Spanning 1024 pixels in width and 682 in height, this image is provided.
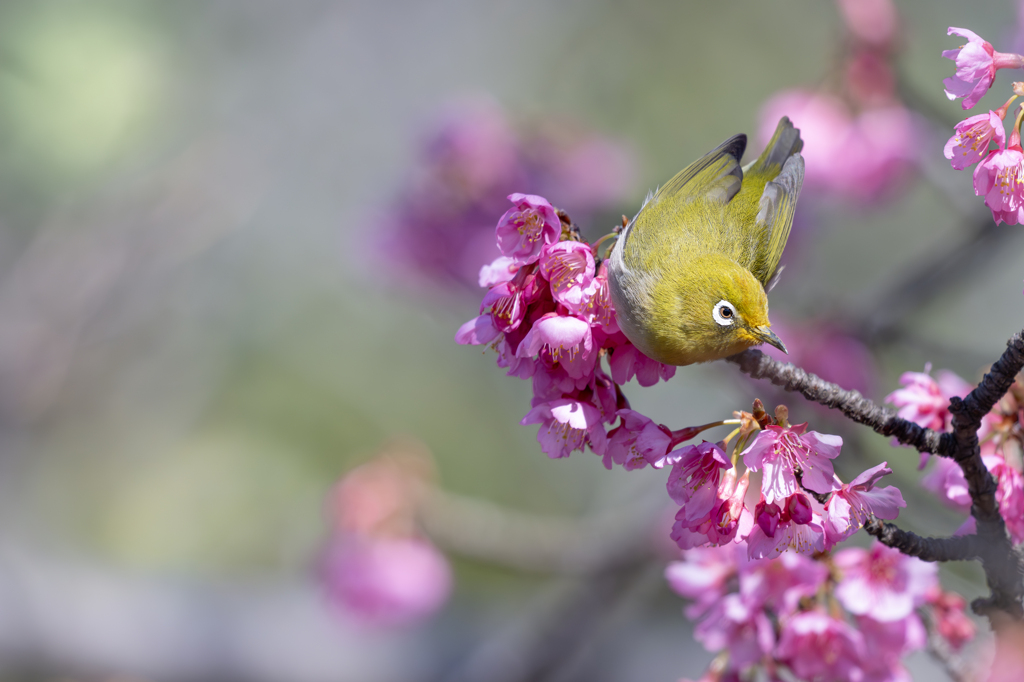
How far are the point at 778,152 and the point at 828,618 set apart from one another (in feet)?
1.84

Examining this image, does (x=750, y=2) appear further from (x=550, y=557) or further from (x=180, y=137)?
(x=550, y=557)

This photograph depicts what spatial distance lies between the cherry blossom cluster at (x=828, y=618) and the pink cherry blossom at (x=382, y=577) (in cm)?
116

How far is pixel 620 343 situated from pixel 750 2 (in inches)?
186

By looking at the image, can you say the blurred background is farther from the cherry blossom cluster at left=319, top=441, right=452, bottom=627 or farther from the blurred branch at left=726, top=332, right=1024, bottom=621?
the blurred branch at left=726, top=332, right=1024, bottom=621

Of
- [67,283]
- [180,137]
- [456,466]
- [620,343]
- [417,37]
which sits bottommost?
[620,343]

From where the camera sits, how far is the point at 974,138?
2.05ft

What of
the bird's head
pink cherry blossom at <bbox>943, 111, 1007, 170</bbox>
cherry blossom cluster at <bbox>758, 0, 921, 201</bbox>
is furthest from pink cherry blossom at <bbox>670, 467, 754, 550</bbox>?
cherry blossom cluster at <bbox>758, 0, 921, 201</bbox>

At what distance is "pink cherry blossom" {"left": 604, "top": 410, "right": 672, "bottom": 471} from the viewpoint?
2.05ft

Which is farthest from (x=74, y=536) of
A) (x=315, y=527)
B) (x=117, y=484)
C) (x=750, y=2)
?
(x=750, y=2)

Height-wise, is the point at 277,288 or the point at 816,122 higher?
the point at 277,288

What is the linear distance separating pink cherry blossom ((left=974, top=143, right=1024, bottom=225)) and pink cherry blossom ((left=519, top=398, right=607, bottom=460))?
0.36 metres

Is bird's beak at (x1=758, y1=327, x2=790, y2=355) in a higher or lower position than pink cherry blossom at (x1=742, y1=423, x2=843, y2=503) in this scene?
higher

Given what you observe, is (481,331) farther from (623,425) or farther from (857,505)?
(857,505)

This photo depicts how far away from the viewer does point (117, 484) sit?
435cm
